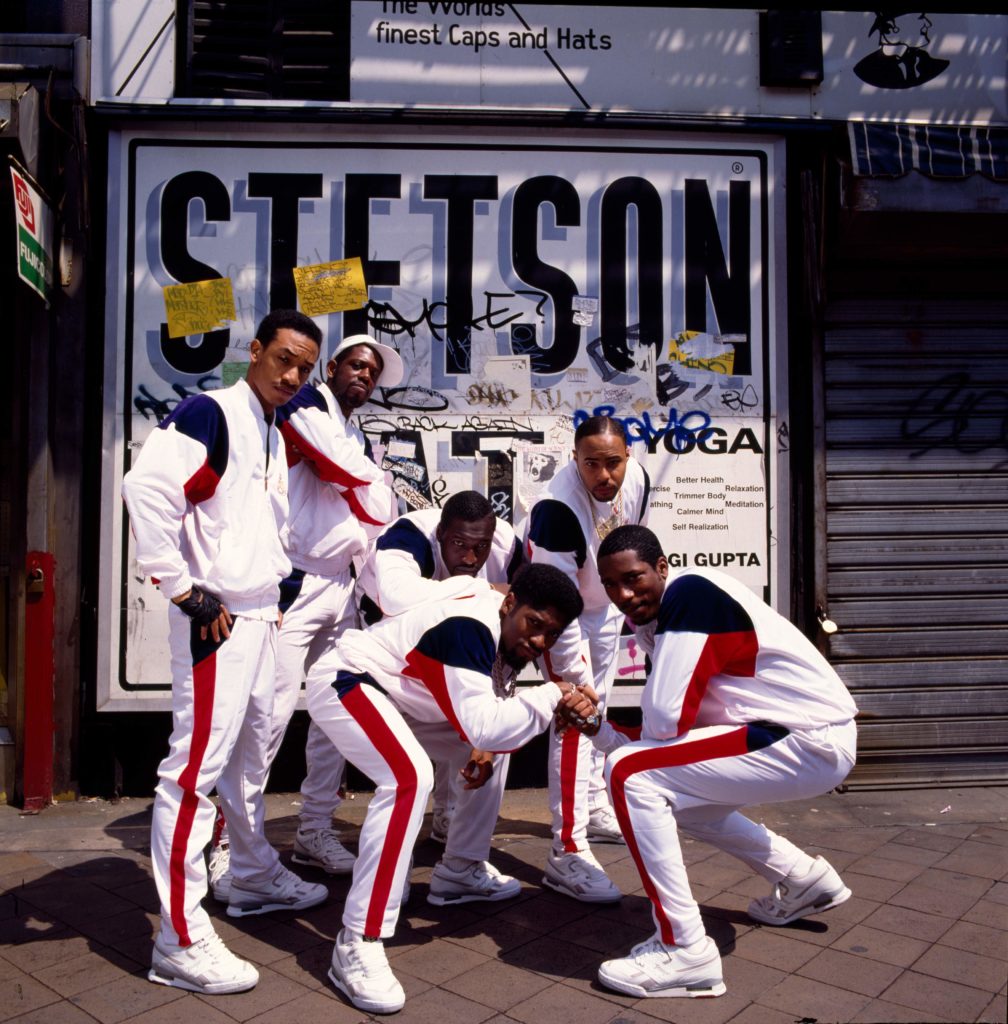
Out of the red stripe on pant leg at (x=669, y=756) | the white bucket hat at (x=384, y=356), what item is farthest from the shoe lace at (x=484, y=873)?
the white bucket hat at (x=384, y=356)

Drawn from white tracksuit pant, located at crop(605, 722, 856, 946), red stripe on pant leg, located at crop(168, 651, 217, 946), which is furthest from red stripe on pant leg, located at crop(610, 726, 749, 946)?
red stripe on pant leg, located at crop(168, 651, 217, 946)

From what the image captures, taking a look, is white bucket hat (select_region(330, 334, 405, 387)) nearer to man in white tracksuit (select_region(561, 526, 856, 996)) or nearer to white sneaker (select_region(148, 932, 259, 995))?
man in white tracksuit (select_region(561, 526, 856, 996))

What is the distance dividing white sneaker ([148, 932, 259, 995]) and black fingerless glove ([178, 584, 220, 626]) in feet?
3.40

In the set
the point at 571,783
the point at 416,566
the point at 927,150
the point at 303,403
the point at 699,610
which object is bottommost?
the point at 571,783

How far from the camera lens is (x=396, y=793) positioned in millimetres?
3297

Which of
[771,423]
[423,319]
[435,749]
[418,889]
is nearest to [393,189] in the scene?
[423,319]

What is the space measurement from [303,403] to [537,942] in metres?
2.30

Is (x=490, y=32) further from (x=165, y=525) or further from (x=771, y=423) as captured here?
(x=165, y=525)

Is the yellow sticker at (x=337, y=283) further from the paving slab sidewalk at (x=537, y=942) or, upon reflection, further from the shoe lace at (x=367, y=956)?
the shoe lace at (x=367, y=956)

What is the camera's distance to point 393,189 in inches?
230

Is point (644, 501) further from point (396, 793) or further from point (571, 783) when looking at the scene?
point (396, 793)

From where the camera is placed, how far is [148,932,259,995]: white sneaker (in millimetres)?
3230

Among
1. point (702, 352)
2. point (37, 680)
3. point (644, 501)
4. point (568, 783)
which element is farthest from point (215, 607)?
point (702, 352)

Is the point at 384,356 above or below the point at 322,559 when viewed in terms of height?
above
